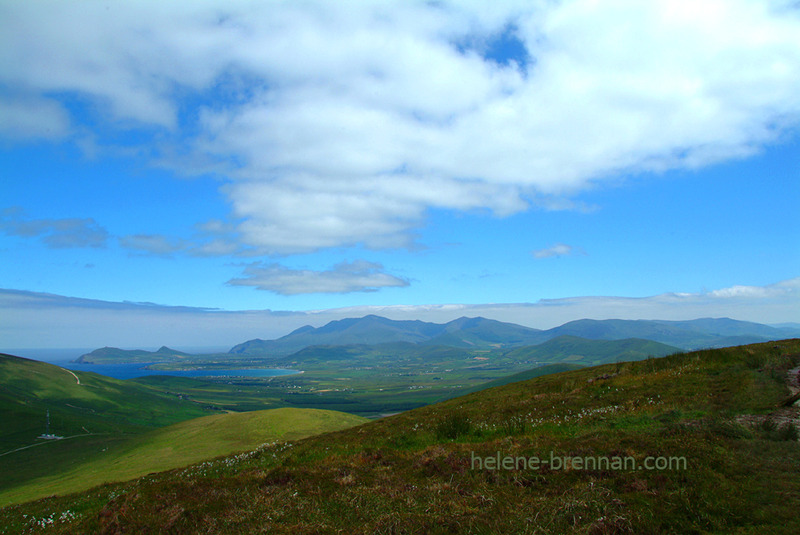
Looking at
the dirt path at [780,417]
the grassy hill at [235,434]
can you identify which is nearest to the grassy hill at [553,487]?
the dirt path at [780,417]

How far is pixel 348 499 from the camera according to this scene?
1147 centimetres

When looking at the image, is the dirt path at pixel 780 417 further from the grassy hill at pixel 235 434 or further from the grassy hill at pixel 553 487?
the grassy hill at pixel 235 434

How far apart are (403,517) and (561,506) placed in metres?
3.95

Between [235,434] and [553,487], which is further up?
[553,487]

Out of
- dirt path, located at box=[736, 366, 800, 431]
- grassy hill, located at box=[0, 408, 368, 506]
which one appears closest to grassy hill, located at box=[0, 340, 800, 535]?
dirt path, located at box=[736, 366, 800, 431]

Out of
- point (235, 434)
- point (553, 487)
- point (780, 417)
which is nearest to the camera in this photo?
point (553, 487)

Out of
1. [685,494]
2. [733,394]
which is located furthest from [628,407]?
[685,494]

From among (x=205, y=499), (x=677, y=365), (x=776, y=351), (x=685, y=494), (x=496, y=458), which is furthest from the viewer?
(x=677, y=365)

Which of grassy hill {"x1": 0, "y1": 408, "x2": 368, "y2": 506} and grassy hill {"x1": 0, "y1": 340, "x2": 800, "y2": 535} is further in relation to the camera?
grassy hill {"x1": 0, "y1": 408, "x2": 368, "y2": 506}

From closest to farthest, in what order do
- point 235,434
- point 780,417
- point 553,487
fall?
point 553,487 < point 780,417 < point 235,434

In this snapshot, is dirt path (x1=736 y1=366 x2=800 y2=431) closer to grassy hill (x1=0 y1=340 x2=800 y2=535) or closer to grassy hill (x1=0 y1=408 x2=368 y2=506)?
grassy hill (x1=0 y1=340 x2=800 y2=535)

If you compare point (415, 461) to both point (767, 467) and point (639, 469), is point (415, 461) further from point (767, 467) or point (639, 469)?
point (767, 467)

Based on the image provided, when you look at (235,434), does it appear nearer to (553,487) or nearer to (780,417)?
(553,487)

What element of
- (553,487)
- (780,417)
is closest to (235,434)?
(553,487)
